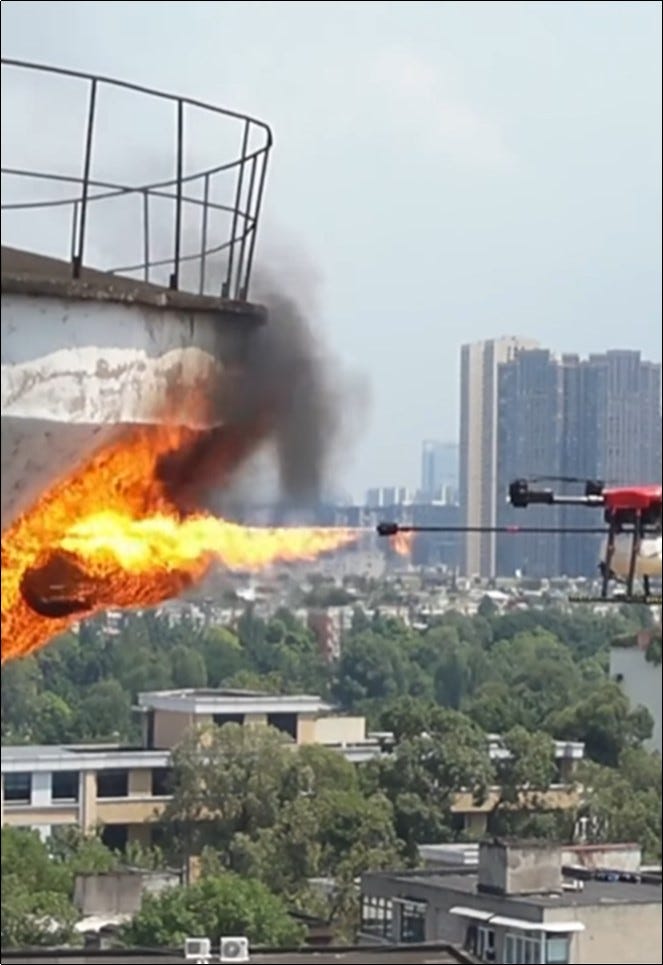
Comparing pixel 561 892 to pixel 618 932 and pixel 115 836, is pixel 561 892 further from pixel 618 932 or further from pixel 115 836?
pixel 115 836

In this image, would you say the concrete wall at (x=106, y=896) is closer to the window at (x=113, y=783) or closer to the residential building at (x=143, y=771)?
the residential building at (x=143, y=771)

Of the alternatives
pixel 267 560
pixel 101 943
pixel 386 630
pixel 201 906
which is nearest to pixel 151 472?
pixel 267 560

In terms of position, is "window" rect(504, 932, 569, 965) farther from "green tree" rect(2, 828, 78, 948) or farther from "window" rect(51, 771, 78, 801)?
"window" rect(51, 771, 78, 801)

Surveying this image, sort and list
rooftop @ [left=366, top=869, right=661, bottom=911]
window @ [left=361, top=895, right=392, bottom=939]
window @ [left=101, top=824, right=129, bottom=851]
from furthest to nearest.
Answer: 1. window @ [left=101, top=824, right=129, bottom=851]
2. window @ [left=361, top=895, right=392, bottom=939]
3. rooftop @ [left=366, top=869, right=661, bottom=911]

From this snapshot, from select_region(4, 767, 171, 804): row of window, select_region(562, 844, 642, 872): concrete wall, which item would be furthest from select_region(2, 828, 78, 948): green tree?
select_region(562, 844, 642, 872): concrete wall

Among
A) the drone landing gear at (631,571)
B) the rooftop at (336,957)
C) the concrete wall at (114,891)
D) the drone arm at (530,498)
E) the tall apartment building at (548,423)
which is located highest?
the tall apartment building at (548,423)

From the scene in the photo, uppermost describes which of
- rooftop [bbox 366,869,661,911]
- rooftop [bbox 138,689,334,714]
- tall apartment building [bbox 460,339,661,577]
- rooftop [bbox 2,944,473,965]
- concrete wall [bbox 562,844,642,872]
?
tall apartment building [bbox 460,339,661,577]

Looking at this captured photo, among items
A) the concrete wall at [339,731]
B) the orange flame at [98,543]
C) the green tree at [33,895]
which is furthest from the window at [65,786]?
the orange flame at [98,543]
